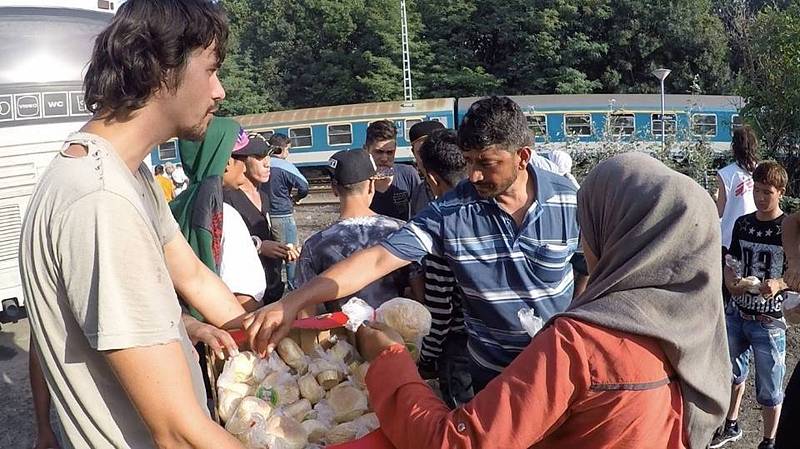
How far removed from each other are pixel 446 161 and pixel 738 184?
2.83 meters

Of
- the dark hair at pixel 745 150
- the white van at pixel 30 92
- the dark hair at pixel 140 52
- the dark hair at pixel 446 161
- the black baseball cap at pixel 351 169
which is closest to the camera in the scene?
the dark hair at pixel 140 52

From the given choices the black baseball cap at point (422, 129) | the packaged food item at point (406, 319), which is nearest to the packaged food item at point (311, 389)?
the packaged food item at point (406, 319)

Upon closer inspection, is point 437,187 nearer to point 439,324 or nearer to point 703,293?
point 439,324

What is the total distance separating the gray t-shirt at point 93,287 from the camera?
1233 millimetres

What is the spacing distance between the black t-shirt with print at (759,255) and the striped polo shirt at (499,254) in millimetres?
2111

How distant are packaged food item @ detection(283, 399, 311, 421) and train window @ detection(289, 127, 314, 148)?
20225 mm

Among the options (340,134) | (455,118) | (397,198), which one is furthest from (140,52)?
(340,134)

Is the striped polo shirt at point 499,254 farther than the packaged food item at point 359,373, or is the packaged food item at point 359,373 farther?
the striped polo shirt at point 499,254

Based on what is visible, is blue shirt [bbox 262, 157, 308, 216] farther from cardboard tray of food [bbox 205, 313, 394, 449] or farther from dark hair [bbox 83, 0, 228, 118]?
dark hair [bbox 83, 0, 228, 118]

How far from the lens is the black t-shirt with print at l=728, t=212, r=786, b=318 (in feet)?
13.7

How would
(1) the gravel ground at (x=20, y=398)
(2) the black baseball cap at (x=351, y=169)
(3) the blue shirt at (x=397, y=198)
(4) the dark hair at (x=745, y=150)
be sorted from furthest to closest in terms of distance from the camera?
(4) the dark hair at (x=745, y=150) < (3) the blue shirt at (x=397, y=198) < (1) the gravel ground at (x=20, y=398) < (2) the black baseball cap at (x=351, y=169)

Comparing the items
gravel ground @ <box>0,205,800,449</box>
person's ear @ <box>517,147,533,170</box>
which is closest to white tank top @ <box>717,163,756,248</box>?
gravel ground @ <box>0,205,800,449</box>

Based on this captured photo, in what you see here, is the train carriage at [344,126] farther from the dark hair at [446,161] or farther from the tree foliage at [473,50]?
the dark hair at [446,161]

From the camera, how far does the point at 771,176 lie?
4.23 meters
